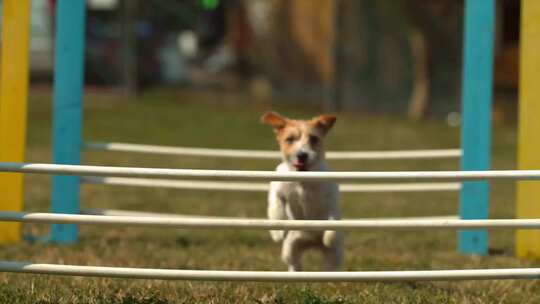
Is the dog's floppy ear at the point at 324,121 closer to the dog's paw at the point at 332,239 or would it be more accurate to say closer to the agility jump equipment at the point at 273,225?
the dog's paw at the point at 332,239

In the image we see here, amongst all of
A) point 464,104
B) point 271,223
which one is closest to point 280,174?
point 271,223

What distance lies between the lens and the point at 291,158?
6039 mm

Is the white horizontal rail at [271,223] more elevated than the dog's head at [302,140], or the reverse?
the dog's head at [302,140]

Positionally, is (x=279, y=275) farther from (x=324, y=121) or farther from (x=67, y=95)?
(x=67, y=95)

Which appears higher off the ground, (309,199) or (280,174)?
(280,174)

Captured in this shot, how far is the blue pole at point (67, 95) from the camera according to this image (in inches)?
291

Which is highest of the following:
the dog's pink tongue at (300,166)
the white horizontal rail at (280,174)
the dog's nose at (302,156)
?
the dog's nose at (302,156)

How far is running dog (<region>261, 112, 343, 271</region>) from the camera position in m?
6.04

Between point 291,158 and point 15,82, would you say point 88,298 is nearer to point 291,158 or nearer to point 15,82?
point 291,158

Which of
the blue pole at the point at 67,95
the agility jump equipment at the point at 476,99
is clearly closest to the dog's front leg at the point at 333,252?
the agility jump equipment at the point at 476,99

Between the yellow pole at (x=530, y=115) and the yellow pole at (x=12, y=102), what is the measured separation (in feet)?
10.6

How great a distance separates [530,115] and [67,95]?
312 cm

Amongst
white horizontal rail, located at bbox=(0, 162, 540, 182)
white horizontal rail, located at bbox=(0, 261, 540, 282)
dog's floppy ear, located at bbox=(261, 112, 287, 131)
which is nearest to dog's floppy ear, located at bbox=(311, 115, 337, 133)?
dog's floppy ear, located at bbox=(261, 112, 287, 131)

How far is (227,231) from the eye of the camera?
843cm
